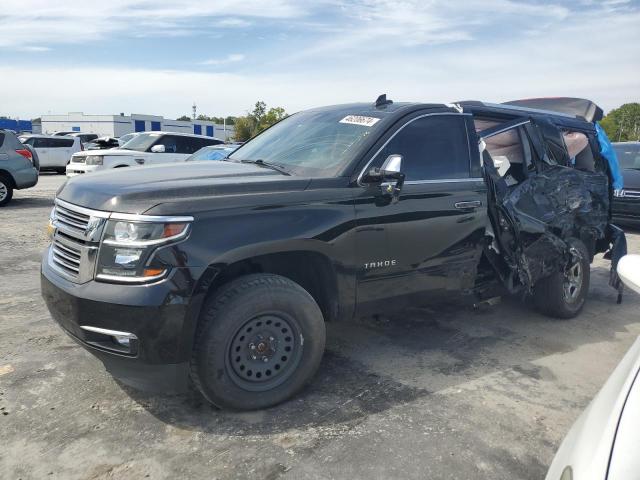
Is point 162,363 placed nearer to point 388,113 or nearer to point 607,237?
point 388,113

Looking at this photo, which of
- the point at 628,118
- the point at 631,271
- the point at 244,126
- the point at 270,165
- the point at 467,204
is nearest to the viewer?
the point at 631,271

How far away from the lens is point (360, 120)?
379 centimetres

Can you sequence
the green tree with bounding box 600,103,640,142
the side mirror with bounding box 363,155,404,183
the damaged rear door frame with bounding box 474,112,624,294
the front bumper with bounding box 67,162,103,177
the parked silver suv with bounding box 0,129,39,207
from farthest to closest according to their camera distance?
the green tree with bounding box 600,103,640,142 < the front bumper with bounding box 67,162,103,177 < the parked silver suv with bounding box 0,129,39,207 < the damaged rear door frame with bounding box 474,112,624,294 < the side mirror with bounding box 363,155,404,183

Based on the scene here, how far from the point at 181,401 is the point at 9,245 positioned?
5567mm

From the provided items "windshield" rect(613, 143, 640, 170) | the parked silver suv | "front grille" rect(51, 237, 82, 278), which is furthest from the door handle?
the parked silver suv

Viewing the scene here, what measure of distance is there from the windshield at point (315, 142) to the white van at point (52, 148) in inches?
775

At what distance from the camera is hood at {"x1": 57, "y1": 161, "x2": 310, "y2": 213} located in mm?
2760

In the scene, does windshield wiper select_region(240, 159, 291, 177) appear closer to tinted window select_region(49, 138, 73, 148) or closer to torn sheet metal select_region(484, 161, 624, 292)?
torn sheet metal select_region(484, 161, 624, 292)

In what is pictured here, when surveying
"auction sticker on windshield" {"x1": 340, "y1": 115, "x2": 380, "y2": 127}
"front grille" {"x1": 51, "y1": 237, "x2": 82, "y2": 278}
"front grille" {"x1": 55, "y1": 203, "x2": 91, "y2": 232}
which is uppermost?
"auction sticker on windshield" {"x1": 340, "y1": 115, "x2": 380, "y2": 127}

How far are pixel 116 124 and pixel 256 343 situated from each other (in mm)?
62562

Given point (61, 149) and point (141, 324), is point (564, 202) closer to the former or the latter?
point (141, 324)

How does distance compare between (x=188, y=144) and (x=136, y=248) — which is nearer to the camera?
(x=136, y=248)

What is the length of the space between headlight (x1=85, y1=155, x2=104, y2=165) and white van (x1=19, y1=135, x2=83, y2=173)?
985 centimetres

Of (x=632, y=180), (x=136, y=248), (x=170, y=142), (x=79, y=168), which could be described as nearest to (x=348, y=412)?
(x=136, y=248)
